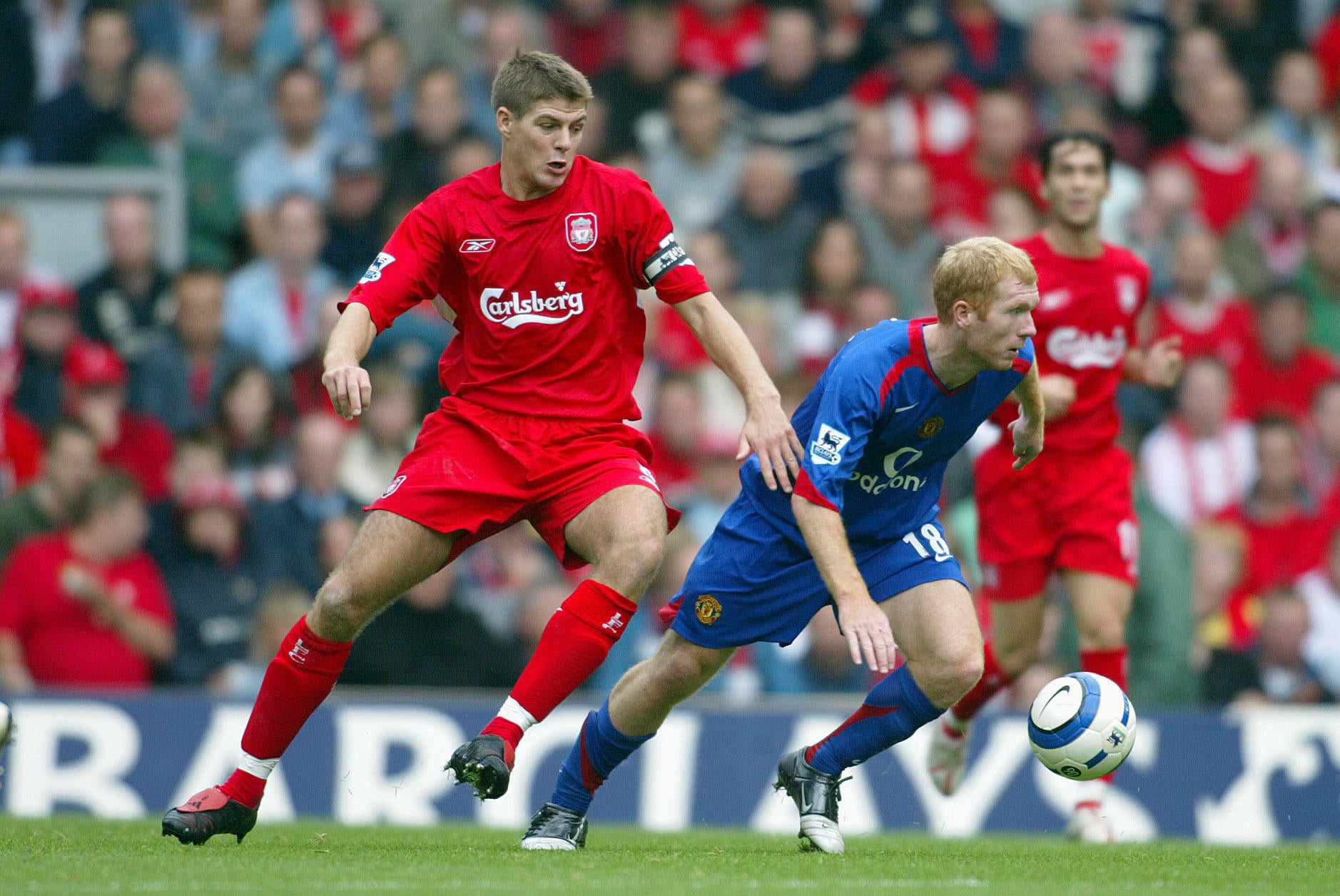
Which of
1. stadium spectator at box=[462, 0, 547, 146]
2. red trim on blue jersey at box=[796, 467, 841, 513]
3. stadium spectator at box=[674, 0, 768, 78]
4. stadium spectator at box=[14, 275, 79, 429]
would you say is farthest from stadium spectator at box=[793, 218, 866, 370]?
red trim on blue jersey at box=[796, 467, 841, 513]

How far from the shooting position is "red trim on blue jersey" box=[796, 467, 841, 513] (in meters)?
6.23

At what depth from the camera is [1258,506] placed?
39.4ft

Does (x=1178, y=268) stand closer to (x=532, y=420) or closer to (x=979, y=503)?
(x=979, y=503)

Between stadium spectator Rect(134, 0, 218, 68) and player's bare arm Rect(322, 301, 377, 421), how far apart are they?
7.54 m

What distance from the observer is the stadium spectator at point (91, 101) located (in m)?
12.7

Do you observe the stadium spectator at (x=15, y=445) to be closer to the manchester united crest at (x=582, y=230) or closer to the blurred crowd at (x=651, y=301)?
the blurred crowd at (x=651, y=301)

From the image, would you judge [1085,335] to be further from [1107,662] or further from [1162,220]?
[1162,220]

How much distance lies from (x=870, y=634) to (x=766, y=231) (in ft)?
24.0

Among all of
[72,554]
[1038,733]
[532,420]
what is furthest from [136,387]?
[1038,733]

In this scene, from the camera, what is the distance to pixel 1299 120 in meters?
14.3

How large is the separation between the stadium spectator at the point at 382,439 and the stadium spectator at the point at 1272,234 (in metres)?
6.18

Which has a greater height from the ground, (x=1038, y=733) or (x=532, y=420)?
(x=532, y=420)

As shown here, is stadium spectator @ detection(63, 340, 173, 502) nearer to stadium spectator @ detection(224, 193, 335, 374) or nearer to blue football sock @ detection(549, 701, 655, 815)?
stadium spectator @ detection(224, 193, 335, 374)

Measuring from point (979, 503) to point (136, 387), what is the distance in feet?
19.1
